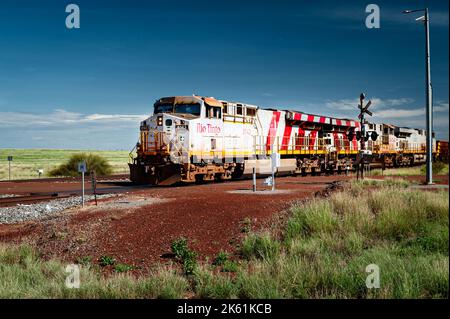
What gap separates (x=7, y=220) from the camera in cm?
1494

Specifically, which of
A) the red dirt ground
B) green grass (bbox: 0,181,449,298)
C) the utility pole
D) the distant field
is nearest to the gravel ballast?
the red dirt ground

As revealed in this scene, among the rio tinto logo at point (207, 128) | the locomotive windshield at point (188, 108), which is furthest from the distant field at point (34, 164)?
the rio tinto logo at point (207, 128)

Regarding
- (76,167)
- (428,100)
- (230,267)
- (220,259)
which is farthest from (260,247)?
(76,167)

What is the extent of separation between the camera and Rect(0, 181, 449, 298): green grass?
7215 mm

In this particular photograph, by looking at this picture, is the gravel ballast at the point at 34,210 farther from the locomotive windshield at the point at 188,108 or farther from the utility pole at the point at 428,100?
the utility pole at the point at 428,100

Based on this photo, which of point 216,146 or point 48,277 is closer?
point 48,277

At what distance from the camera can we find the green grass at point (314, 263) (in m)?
7.21

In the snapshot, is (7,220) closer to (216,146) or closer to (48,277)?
(48,277)

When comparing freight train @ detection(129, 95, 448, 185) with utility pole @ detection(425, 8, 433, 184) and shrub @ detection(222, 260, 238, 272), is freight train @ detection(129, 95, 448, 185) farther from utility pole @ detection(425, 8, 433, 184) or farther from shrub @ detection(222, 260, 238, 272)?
shrub @ detection(222, 260, 238, 272)

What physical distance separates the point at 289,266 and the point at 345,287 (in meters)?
1.20

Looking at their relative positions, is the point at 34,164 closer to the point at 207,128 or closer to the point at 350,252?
the point at 207,128

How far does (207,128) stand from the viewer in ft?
75.2

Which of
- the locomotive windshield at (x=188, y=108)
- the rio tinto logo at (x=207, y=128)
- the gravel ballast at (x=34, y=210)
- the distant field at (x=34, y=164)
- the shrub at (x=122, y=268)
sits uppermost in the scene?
the locomotive windshield at (x=188, y=108)
